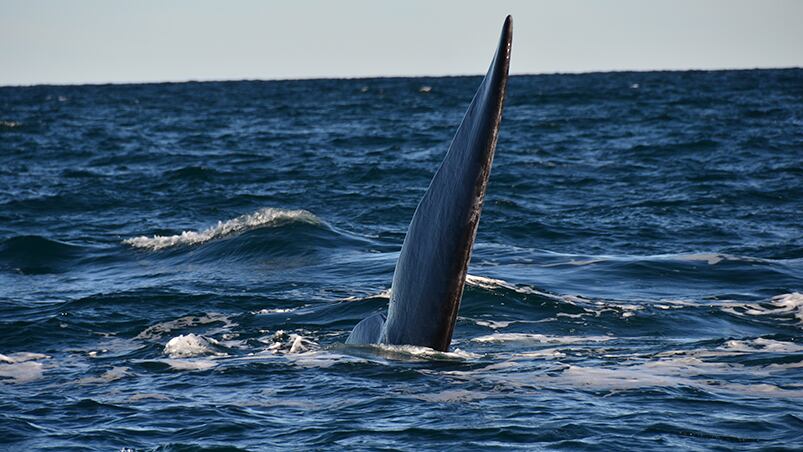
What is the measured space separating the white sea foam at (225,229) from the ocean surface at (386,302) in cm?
7

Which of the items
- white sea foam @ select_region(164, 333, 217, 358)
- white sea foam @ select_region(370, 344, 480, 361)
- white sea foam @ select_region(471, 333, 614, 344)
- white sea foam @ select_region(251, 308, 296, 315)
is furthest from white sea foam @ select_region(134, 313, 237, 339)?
white sea foam @ select_region(370, 344, 480, 361)

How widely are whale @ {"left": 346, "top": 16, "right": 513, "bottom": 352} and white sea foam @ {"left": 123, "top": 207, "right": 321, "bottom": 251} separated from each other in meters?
11.9

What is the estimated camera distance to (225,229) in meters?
19.3

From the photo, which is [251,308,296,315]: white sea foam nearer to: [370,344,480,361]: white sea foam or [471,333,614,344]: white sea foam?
[471,333,614,344]: white sea foam

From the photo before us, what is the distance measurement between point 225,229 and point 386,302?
7022 mm

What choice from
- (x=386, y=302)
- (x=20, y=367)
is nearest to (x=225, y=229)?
(x=386, y=302)

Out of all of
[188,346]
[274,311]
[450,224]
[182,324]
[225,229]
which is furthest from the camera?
[225,229]

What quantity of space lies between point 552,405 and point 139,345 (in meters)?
5.06

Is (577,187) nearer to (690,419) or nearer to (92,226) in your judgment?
(92,226)

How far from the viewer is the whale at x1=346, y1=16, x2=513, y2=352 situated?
6.35m

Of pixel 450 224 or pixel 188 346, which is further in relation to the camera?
pixel 188 346

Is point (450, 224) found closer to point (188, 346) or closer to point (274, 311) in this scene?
point (188, 346)

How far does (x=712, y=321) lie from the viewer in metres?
11.7

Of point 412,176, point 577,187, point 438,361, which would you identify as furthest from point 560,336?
point 412,176
